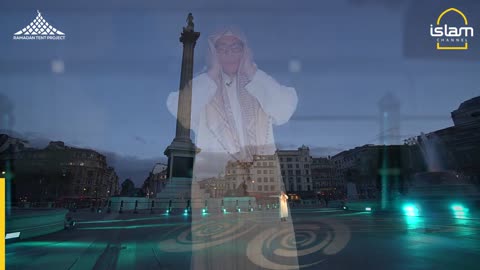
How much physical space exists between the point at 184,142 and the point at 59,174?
3266cm

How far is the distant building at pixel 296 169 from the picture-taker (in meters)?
69.4

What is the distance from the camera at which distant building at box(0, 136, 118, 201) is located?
41303 millimetres

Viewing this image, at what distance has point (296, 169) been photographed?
7088cm

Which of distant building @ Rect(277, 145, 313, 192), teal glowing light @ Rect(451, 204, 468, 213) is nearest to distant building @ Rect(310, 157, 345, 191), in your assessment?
distant building @ Rect(277, 145, 313, 192)

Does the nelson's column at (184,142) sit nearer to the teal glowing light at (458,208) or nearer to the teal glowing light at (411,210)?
the teal glowing light at (411,210)

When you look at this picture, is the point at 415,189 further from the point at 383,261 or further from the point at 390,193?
the point at 383,261

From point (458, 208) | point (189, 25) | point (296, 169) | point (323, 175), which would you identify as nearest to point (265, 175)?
point (296, 169)

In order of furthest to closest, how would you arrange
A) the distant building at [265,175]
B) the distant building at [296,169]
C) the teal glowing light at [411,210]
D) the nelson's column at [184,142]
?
1. the distant building at [296,169]
2. the distant building at [265,175]
3. the nelson's column at [184,142]
4. the teal glowing light at [411,210]

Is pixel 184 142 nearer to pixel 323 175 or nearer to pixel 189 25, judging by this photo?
pixel 189 25

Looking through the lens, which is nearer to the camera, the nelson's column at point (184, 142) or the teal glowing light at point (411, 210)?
the teal glowing light at point (411, 210)

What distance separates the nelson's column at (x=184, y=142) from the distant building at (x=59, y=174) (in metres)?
16.7

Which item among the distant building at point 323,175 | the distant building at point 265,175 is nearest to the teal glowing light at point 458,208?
the distant building at point 265,175

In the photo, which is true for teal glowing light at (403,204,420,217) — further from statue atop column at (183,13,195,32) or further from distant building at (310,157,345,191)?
distant building at (310,157,345,191)

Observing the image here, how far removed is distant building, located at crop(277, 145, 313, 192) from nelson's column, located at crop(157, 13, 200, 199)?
4394 centimetres
